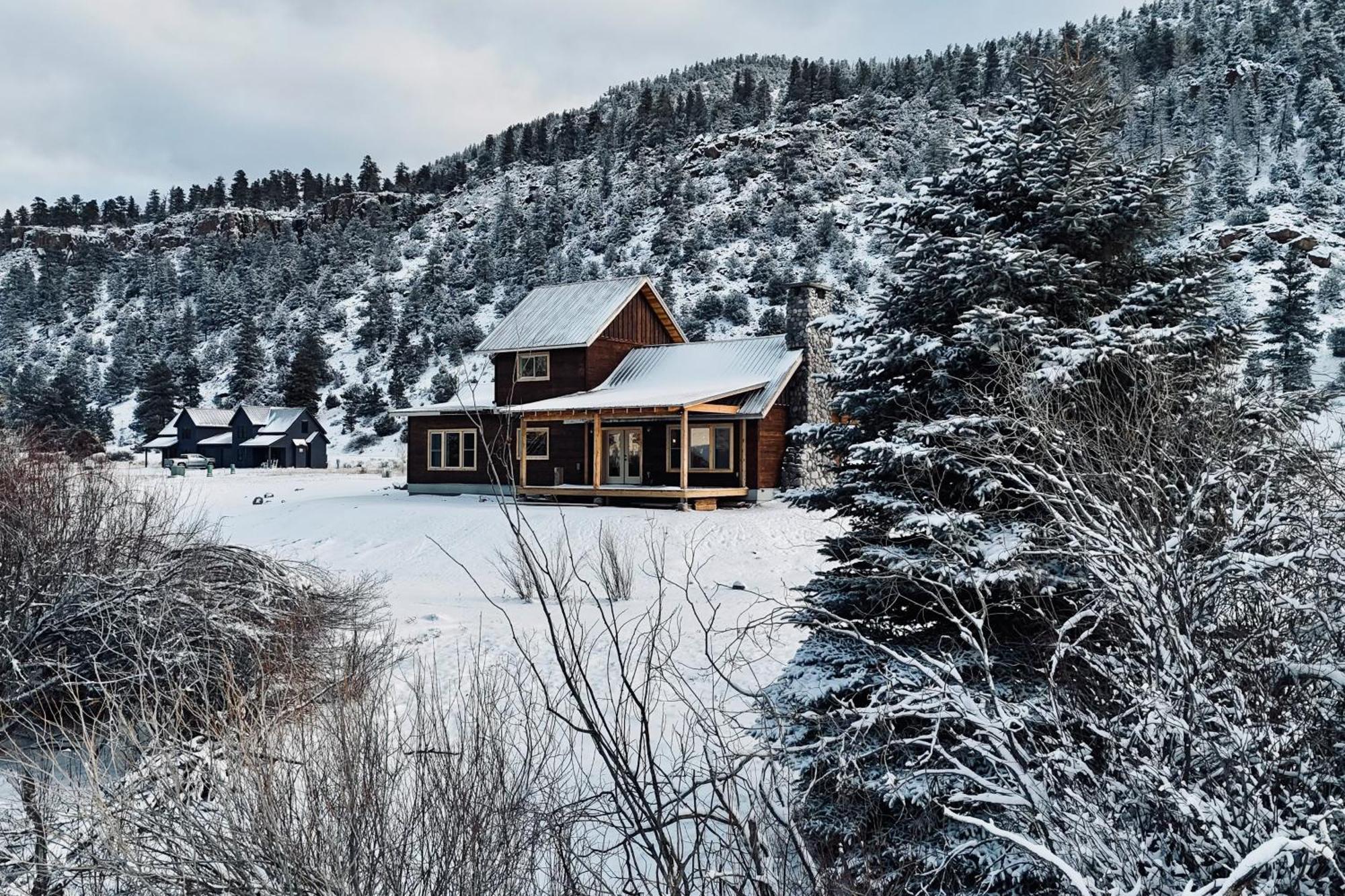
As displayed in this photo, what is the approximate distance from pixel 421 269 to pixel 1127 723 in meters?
71.9

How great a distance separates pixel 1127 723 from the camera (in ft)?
12.8

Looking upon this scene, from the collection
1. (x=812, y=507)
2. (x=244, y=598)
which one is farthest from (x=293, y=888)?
(x=244, y=598)

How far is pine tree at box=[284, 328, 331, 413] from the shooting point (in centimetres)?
5544

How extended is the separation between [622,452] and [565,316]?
5581 mm

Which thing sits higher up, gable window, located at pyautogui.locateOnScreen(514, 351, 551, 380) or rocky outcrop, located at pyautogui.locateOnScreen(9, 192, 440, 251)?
rocky outcrop, located at pyautogui.locateOnScreen(9, 192, 440, 251)

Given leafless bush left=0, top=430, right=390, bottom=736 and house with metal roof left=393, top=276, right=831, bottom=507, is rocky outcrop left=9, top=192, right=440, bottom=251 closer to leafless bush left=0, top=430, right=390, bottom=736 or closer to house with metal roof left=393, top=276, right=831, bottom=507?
house with metal roof left=393, top=276, right=831, bottom=507

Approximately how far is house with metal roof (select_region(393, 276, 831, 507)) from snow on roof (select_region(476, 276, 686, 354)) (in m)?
0.05

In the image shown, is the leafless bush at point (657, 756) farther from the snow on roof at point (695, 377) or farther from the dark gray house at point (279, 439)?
the dark gray house at point (279, 439)

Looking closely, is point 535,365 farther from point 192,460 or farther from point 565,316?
point 192,460

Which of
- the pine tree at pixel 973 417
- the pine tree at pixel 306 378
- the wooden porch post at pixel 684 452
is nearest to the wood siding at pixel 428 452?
the wooden porch post at pixel 684 452

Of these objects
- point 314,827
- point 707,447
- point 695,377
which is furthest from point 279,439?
point 314,827

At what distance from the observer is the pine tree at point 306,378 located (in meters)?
55.4

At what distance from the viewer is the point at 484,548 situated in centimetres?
1814

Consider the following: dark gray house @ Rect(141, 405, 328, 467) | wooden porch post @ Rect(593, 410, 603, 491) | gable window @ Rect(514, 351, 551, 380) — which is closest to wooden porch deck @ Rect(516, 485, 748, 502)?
wooden porch post @ Rect(593, 410, 603, 491)
